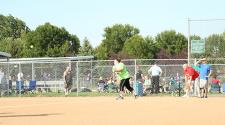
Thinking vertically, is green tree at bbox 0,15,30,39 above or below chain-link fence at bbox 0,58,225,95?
above

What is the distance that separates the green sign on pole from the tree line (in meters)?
53.6

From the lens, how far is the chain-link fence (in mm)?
33250

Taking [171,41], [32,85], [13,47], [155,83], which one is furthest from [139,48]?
[155,83]

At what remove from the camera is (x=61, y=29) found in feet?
293

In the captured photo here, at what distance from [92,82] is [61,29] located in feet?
180

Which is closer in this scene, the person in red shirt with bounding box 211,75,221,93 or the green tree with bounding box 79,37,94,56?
the person in red shirt with bounding box 211,75,221,93

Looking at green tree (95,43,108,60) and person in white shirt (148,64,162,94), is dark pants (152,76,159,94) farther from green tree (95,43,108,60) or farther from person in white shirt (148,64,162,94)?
green tree (95,43,108,60)

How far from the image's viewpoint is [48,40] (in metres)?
87.6

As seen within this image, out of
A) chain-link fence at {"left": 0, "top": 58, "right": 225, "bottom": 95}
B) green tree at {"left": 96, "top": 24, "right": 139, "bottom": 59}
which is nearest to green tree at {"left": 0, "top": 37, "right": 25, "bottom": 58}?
green tree at {"left": 96, "top": 24, "right": 139, "bottom": 59}

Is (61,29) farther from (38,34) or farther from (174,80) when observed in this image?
(174,80)

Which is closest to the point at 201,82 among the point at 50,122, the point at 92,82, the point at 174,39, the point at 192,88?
the point at 192,88

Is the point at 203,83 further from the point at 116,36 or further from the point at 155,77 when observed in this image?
the point at 116,36

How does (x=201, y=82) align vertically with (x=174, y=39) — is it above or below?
below

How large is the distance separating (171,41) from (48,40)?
60.0 ft
